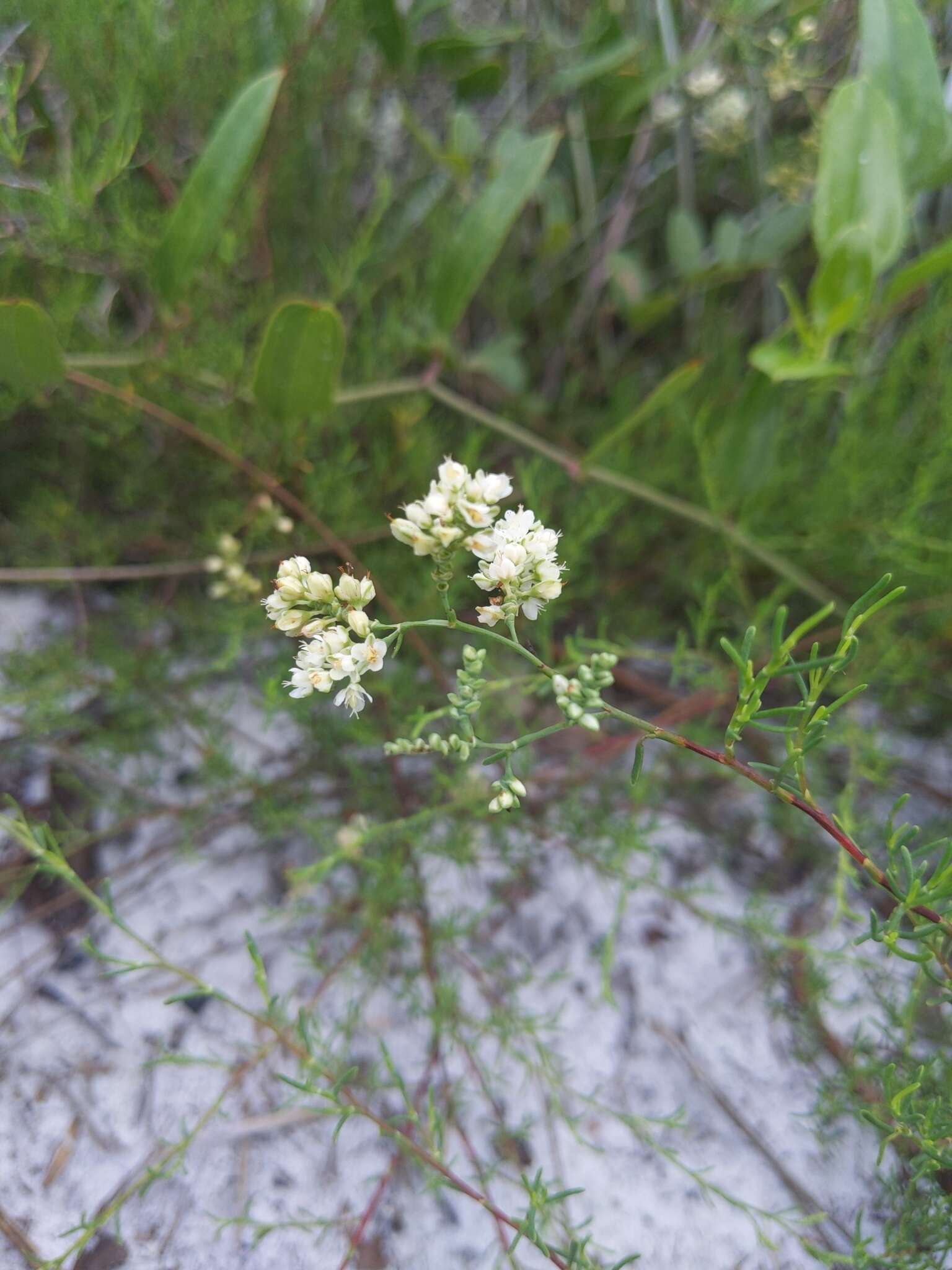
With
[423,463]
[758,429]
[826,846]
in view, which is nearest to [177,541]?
[423,463]

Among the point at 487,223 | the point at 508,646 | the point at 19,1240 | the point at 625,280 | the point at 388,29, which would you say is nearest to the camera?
the point at 508,646

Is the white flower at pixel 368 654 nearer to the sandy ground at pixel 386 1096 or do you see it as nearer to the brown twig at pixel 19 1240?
the sandy ground at pixel 386 1096

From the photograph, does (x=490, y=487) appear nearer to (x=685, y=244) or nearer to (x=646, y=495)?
(x=646, y=495)

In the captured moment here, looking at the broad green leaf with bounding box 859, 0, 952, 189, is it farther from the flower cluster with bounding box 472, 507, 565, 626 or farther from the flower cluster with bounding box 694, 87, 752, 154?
the flower cluster with bounding box 472, 507, 565, 626

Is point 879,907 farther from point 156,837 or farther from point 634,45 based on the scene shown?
point 634,45

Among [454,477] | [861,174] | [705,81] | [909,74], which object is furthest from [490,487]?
[705,81]

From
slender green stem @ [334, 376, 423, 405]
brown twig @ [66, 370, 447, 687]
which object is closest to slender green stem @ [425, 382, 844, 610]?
slender green stem @ [334, 376, 423, 405]
